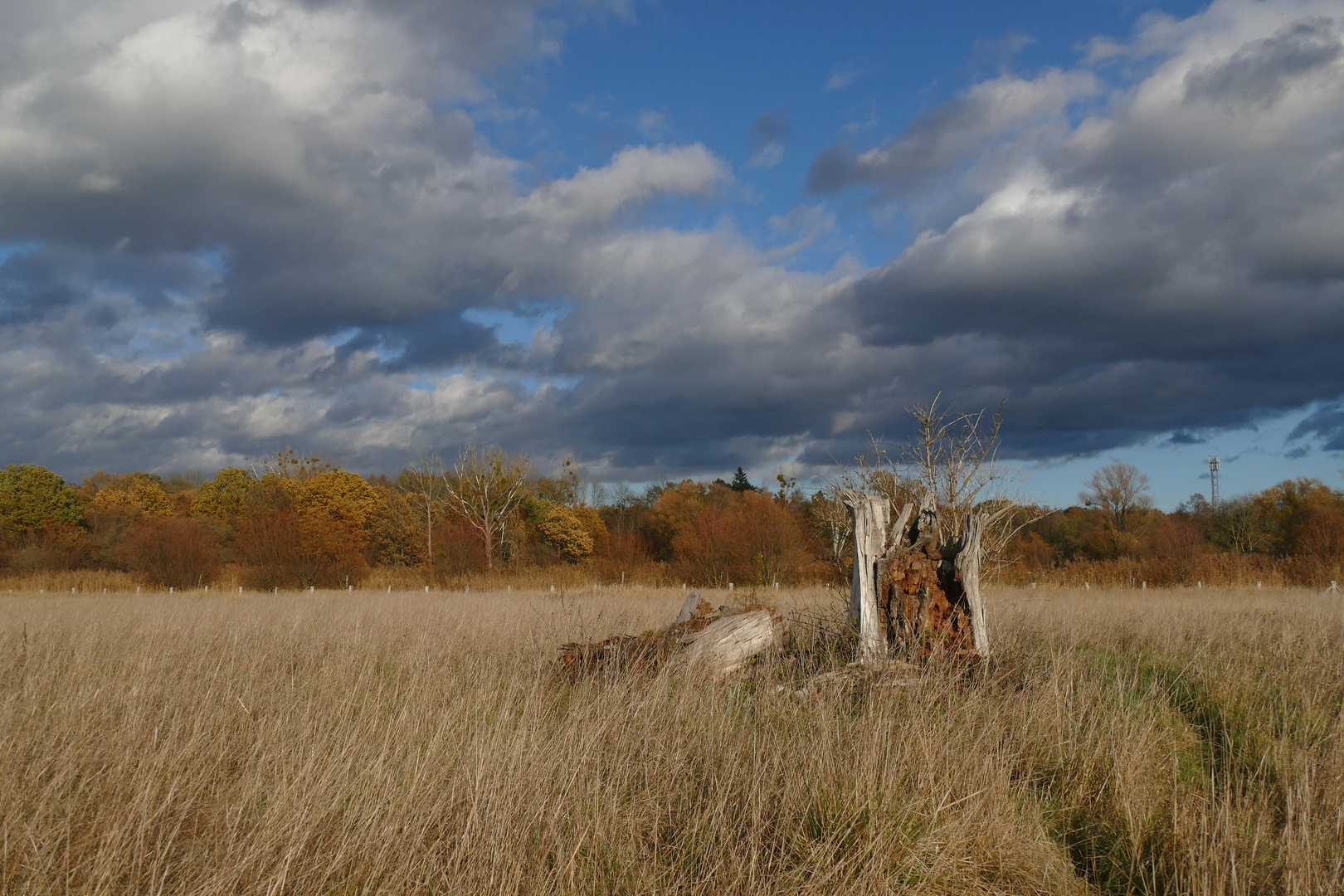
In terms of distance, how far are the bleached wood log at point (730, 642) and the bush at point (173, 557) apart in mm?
32937

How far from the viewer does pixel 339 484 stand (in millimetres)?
49562

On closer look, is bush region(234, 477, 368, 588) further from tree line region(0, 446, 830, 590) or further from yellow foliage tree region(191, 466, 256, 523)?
yellow foliage tree region(191, 466, 256, 523)

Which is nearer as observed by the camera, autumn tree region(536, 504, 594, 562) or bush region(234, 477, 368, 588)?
bush region(234, 477, 368, 588)

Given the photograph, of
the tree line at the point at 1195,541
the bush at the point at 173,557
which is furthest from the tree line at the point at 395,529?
the tree line at the point at 1195,541

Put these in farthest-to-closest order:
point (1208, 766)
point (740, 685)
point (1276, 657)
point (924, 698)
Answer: point (1276, 657)
point (740, 685)
point (924, 698)
point (1208, 766)

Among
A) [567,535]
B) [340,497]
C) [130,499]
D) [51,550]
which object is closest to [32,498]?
[130,499]

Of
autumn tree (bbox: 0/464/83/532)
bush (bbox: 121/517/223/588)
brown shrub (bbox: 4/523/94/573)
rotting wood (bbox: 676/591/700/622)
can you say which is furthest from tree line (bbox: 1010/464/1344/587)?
autumn tree (bbox: 0/464/83/532)

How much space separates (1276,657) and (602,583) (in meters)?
27.1

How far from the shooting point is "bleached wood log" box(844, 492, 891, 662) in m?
6.86

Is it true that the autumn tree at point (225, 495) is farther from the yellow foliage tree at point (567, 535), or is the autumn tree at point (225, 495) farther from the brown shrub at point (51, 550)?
the yellow foliage tree at point (567, 535)

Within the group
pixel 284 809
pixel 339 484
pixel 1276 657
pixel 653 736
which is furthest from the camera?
pixel 339 484

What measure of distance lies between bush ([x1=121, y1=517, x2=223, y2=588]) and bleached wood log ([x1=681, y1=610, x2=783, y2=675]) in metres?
32.9

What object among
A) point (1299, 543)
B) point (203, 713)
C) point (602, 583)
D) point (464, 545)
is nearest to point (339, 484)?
point (464, 545)

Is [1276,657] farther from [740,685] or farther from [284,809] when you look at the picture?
[284,809]
